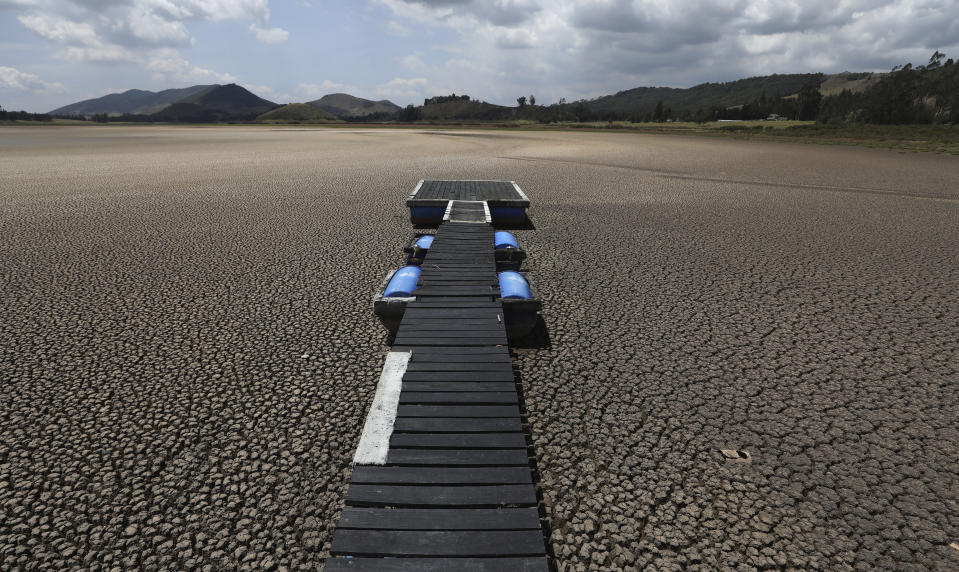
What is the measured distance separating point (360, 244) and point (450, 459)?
7.85 meters

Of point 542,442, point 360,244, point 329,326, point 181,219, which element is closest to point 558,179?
point 360,244

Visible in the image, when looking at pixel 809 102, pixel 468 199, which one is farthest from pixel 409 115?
pixel 468 199

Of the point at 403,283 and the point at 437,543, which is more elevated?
the point at 403,283

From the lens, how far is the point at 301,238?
11203 mm

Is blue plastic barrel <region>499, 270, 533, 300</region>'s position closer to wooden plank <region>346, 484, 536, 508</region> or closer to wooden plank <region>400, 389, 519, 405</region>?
wooden plank <region>400, 389, 519, 405</region>

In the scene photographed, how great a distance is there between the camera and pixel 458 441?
389 centimetres

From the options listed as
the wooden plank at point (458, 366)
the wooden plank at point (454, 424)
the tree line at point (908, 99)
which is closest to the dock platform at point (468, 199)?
the wooden plank at point (458, 366)

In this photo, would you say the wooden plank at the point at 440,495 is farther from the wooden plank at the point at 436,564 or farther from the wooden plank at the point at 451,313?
the wooden plank at the point at 451,313

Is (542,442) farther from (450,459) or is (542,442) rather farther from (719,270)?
(719,270)

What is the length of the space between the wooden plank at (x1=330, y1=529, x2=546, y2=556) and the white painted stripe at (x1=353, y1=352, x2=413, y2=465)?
0.67 meters

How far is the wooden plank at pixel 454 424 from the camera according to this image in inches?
159

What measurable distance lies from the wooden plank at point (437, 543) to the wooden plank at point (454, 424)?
1025mm

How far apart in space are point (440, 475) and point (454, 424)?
61 centimetres

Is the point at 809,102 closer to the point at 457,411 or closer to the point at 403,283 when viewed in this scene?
the point at 403,283
